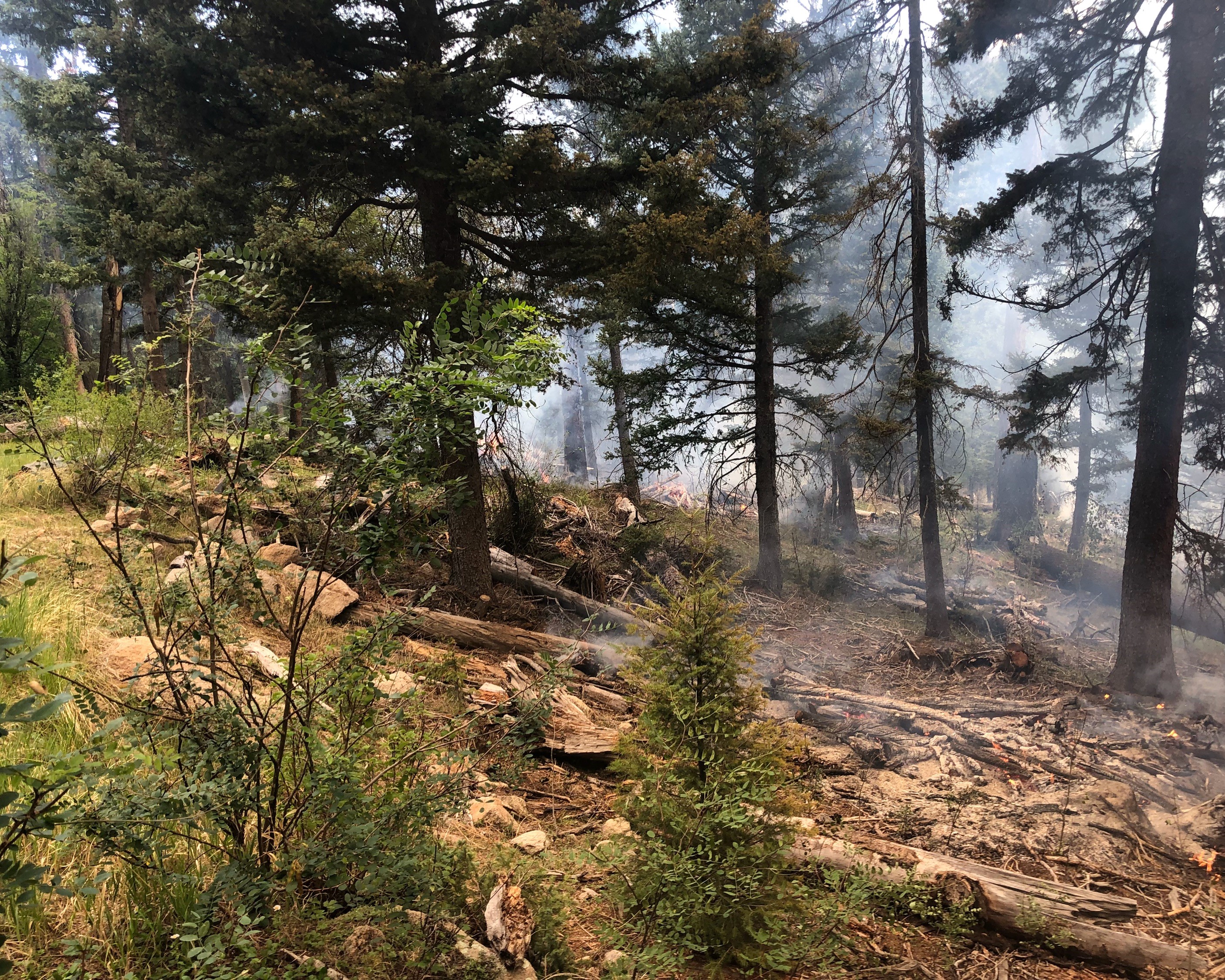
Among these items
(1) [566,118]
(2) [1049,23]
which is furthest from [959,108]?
(1) [566,118]

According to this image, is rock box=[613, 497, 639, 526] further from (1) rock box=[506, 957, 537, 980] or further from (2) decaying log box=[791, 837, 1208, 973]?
(1) rock box=[506, 957, 537, 980]

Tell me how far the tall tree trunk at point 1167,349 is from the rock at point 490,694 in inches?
322

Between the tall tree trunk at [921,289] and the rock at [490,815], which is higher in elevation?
the tall tree trunk at [921,289]

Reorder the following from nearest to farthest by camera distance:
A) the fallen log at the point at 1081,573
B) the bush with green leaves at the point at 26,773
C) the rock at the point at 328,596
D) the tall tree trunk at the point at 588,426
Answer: the bush with green leaves at the point at 26,773 < the rock at the point at 328,596 < the fallen log at the point at 1081,573 < the tall tree trunk at the point at 588,426

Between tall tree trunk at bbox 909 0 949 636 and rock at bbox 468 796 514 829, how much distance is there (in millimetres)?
8999

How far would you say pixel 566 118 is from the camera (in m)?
9.27

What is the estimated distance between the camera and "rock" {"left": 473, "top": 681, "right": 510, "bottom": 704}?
607 centimetres

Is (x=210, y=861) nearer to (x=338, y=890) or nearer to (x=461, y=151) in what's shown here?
(x=338, y=890)

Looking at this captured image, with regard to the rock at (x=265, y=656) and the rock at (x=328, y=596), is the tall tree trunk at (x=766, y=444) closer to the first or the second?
the rock at (x=328, y=596)

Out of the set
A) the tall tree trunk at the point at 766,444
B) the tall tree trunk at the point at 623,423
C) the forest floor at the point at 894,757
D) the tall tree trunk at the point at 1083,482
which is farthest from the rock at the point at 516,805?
the tall tree trunk at the point at 1083,482

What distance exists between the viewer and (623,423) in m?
13.9

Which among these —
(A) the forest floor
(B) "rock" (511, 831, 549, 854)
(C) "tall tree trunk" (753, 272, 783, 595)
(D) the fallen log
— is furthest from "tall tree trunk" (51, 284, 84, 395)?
(D) the fallen log

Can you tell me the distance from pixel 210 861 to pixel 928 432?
11210mm

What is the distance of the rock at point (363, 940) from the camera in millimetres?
2660
